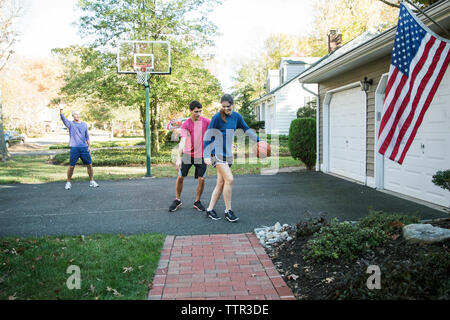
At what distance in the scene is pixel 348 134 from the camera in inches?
394

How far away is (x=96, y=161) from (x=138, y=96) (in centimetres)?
353

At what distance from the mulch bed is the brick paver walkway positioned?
0.67ft

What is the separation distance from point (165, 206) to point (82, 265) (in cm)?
327

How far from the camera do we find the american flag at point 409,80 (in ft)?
13.0

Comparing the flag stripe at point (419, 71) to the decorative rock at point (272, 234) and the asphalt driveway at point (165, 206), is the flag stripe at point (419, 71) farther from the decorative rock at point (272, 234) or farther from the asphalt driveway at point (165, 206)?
the asphalt driveway at point (165, 206)

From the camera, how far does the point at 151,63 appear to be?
12.8m

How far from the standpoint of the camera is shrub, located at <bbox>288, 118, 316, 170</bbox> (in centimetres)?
1205

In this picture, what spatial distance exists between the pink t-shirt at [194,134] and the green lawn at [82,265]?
1.83 metres

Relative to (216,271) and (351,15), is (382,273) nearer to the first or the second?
(216,271)

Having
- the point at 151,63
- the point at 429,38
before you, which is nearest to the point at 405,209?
the point at 429,38

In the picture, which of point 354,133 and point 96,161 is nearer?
point 354,133

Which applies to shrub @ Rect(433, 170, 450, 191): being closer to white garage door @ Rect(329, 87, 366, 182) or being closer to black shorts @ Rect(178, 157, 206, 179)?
black shorts @ Rect(178, 157, 206, 179)

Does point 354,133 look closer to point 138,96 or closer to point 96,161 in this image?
point 138,96

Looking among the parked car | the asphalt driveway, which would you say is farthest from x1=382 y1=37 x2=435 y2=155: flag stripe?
the parked car
